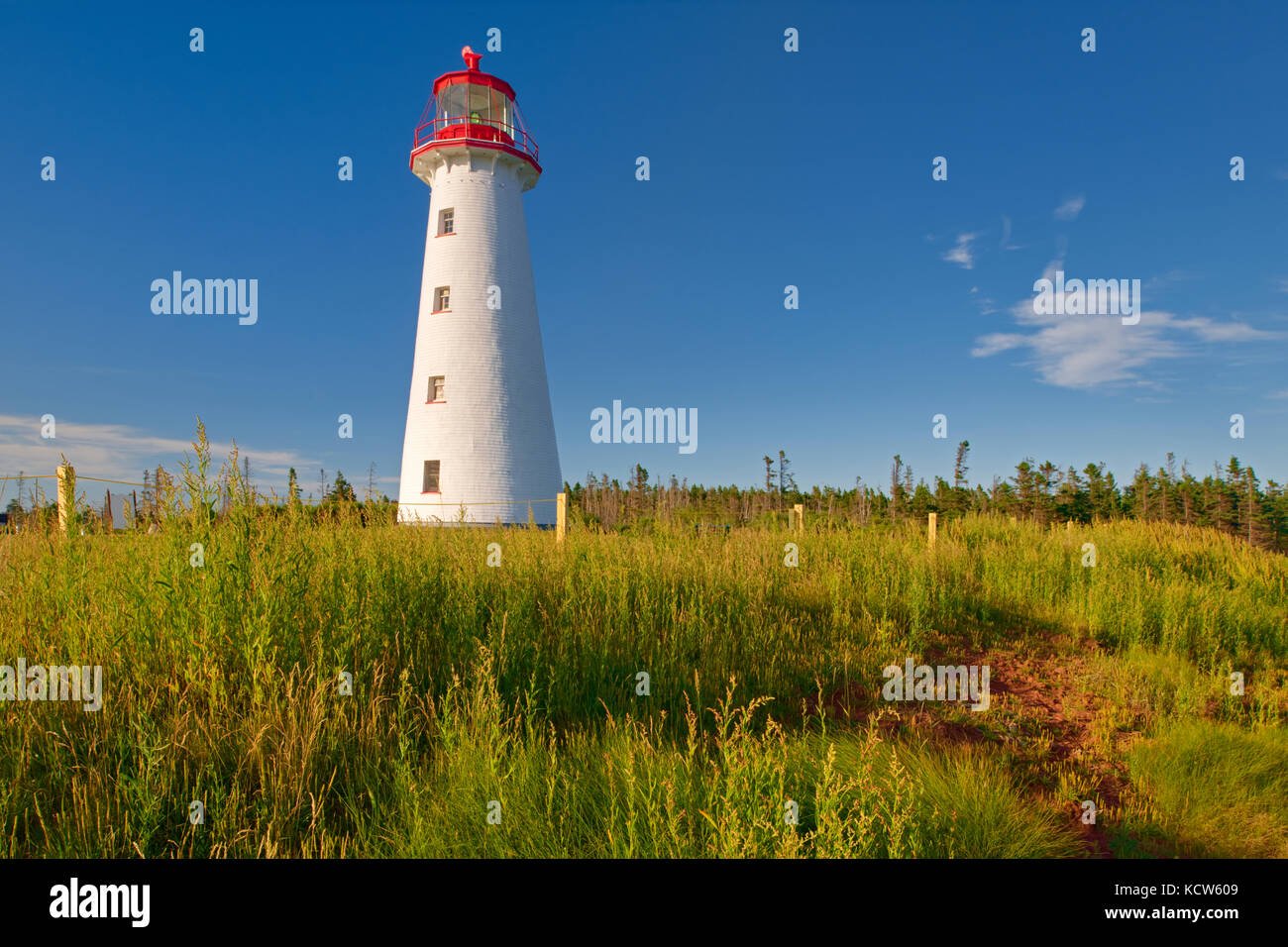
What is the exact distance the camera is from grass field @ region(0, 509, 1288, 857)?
2949mm

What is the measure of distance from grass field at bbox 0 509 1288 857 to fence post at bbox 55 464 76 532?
0.47 metres

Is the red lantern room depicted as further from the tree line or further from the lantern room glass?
the tree line

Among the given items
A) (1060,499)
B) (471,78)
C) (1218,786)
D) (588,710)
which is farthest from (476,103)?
(1060,499)

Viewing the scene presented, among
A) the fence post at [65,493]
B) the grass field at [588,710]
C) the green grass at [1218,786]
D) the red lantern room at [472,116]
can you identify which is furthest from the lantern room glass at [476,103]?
the green grass at [1218,786]

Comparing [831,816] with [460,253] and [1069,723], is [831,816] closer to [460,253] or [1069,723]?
[1069,723]

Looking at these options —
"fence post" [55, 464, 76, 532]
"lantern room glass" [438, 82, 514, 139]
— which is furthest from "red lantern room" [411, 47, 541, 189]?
"fence post" [55, 464, 76, 532]

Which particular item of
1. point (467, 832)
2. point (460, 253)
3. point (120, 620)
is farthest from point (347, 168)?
point (467, 832)

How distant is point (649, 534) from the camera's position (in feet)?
31.4

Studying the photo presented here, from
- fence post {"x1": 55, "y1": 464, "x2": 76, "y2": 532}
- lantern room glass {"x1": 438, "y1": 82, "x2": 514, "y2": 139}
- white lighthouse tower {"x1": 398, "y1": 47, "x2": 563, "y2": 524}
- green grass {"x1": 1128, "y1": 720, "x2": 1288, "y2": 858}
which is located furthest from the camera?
lantern room glass {"x1": 438, "y1": 82, "x2": 514, "y2": 139}

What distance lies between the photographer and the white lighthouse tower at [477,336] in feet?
57.0

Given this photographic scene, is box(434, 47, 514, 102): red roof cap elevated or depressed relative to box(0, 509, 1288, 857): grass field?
elevated

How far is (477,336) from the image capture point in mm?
17672

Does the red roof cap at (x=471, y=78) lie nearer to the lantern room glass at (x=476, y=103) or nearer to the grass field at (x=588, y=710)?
the lantern room glass at (x=476, y=103)

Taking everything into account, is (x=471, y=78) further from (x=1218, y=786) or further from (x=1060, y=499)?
(x=1060, y=499)
